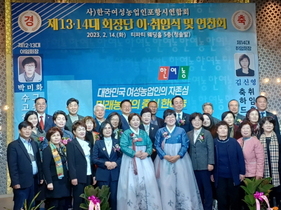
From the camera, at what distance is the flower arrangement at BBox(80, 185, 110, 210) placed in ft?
15.9

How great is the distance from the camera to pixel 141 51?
7.52 meters

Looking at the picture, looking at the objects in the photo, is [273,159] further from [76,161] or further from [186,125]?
[76,161]

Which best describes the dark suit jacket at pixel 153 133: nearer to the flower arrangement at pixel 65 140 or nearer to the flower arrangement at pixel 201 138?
the flower arrangement at pixel 201 138

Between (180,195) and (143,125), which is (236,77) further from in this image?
(180,195)

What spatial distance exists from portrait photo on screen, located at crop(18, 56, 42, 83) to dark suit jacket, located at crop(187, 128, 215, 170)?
2960 millimetres

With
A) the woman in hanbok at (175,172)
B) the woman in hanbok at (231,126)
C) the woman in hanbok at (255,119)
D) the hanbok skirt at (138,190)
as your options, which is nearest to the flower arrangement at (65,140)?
the hanbok skirt at (138,190)

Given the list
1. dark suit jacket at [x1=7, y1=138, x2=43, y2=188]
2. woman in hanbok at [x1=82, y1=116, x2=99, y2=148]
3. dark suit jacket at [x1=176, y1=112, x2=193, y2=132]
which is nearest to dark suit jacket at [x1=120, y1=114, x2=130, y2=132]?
woman in hanbok at [x1=82, y1=116, x2=99, y2=148]

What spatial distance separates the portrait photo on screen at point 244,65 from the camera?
7.65 metres

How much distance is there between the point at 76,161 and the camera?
5.25 meters

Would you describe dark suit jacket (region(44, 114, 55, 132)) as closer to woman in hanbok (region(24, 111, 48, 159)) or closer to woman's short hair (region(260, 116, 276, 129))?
woman in hanbok (region(24, 111, 48, 159))

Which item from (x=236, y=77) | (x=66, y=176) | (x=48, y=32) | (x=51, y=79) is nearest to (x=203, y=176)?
(x=66, y=176)

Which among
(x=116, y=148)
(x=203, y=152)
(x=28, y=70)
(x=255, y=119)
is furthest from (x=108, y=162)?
(x=28, y=70)

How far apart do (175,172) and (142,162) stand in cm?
42

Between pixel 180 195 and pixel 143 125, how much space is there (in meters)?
1.05
